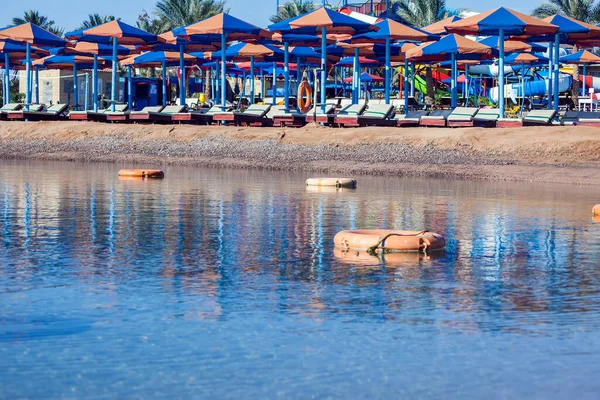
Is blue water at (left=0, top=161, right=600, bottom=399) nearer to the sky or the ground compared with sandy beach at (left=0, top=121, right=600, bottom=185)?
nearer to the ground

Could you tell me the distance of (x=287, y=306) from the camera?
26.2ft

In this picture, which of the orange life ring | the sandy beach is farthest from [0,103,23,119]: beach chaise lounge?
Answer: the orange life ring

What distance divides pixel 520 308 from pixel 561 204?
9.01m

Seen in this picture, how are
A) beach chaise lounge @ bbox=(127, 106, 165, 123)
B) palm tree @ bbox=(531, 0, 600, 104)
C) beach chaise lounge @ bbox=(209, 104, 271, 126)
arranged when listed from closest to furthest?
beach chaise lounge @ bbox=(209, 104, 271, 126) → beach chaise lounge @ bbox=(127, 106, 165, 123) → palm tree @ bbox=(531, 0, 600, 104)

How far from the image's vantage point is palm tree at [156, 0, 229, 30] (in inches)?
2424

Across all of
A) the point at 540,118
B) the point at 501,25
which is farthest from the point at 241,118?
the point at 540,118

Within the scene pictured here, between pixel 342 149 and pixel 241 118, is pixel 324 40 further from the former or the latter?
pixel 342 149

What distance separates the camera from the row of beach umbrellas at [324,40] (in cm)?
2833

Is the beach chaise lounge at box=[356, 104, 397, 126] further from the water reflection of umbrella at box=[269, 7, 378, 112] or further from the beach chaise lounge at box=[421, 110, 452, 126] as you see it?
the water reflection of umbrella at box=[269, 7, 378, 112]

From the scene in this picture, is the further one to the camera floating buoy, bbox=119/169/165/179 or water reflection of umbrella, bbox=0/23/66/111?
water reflection of umbrella, bbox=0/23/66/111

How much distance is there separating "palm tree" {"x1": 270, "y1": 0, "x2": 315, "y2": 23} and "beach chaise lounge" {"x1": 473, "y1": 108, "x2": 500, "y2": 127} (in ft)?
105

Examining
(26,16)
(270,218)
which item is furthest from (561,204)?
(26,16)

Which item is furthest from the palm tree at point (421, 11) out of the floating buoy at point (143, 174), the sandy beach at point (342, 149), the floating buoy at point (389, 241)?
the floating buoy at point (389, 241)

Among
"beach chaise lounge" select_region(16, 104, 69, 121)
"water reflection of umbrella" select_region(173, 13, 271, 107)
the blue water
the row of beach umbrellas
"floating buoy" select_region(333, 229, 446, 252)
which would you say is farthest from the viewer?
"beach chaise lounge" select_region(16, 104, 69, 121)
